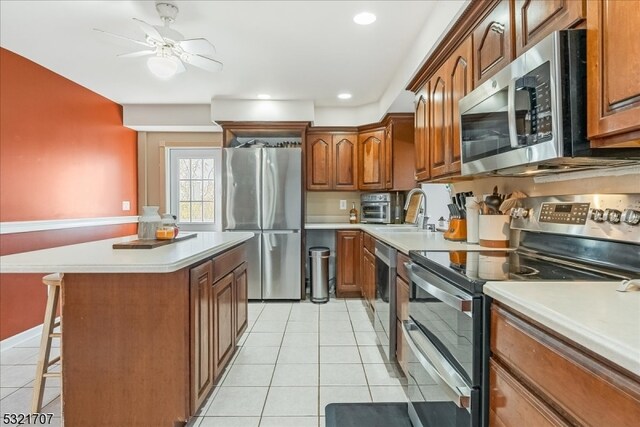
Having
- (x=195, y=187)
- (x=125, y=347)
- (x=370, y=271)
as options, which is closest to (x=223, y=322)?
(x=125, y=347)

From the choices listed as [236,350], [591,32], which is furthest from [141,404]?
[591,32]

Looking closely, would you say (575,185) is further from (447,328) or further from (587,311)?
(587,311)

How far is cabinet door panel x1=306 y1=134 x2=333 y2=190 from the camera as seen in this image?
462 centimetres

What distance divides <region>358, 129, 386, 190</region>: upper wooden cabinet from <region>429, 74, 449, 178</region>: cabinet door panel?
173 centimetres

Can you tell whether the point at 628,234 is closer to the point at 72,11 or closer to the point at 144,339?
the point at 144,339

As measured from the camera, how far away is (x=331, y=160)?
462cm

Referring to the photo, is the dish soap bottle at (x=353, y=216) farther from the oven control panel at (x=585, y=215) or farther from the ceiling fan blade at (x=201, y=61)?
the oven control panel at (x=585, y=215)

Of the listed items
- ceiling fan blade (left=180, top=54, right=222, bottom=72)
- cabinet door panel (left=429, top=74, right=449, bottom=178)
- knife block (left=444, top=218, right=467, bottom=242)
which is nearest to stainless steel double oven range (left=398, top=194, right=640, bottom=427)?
knife block (left=444, top=218, right=467, bottom=242)

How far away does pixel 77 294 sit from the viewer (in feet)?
5.23

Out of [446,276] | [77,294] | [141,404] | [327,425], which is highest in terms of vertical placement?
[446,276]

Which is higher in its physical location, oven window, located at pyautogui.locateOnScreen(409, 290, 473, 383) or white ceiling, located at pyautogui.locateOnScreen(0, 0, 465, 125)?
white ceiling, located at pyautogui.locateOnScreen(0, 0, 465, 125)

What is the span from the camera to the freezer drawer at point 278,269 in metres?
4.20

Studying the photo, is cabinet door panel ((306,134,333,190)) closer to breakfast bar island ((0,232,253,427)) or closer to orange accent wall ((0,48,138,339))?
orange accent wall ((0,48,138,339))

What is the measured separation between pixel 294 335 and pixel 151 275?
1.78 metres
